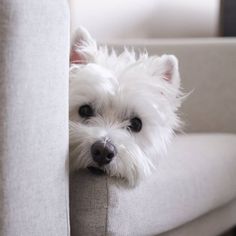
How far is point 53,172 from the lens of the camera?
1.14 metres

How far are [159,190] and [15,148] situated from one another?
19.0 inches

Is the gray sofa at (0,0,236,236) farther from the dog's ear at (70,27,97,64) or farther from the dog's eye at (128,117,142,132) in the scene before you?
the dog's ear at (70,27,97,64)

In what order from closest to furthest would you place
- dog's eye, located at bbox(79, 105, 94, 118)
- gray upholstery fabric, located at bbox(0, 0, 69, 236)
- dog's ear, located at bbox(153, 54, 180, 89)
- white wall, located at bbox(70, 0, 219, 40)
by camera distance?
gray upholstery fabric, located at bbox(0, 0, 69, 236) < dog's eye, located at bbox(79, 105, 94, 118) < dog's ear, located at bbox(153, 54, 180, 89) < white wall, located at bbox(70, 0, 219, 40)

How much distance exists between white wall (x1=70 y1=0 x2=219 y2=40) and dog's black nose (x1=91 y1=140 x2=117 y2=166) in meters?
1.52

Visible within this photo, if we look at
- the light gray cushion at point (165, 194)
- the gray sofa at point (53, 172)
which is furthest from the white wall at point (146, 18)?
the gray sofa at point (53, 172)

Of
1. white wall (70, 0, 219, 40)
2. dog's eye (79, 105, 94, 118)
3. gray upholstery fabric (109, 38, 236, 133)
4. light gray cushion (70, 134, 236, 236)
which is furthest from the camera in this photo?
white wall (70, 0, 219, 40)

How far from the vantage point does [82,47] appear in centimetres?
155

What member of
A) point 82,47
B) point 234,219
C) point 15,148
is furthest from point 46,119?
point 234,219

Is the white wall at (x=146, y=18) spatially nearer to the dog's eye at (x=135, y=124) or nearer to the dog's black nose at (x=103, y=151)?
the dog's eye at (x=135, y=124)

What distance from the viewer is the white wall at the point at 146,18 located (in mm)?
2803

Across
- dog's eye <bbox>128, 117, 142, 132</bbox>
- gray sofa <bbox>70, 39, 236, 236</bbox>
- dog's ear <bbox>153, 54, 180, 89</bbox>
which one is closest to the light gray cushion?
gray sofa <bbox>70, 39, 236, 236</bbox>

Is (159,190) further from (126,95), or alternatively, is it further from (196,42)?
(196,42)

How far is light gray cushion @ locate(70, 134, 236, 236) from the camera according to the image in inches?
48.1

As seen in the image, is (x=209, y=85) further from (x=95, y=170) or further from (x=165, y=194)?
(x=95, y=170)
